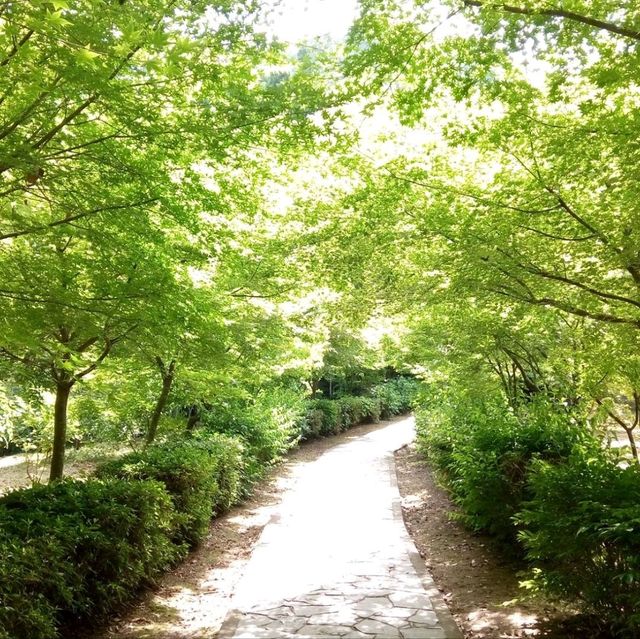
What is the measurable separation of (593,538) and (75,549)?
14.1 ft

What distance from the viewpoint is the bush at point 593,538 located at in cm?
384

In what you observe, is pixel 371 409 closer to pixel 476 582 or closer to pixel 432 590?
pixel 476 582

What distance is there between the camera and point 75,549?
4754 mm

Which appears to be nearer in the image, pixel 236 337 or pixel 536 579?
pixel 536 579

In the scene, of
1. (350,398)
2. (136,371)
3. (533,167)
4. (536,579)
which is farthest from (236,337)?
(350,398)

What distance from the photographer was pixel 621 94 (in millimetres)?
5656

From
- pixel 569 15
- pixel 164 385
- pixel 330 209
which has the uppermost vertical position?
pixel 569 15

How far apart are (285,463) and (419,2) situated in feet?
45.5

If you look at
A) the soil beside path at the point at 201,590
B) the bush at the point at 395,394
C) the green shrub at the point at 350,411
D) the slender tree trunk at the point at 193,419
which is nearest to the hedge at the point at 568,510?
the soil beside path at the point at 201,590

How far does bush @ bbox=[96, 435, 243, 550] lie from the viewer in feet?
24.0

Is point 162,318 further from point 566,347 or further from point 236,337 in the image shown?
point 566,347

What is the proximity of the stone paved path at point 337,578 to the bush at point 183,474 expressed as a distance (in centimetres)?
101

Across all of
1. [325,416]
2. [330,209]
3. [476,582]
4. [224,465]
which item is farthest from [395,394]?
[476,582]

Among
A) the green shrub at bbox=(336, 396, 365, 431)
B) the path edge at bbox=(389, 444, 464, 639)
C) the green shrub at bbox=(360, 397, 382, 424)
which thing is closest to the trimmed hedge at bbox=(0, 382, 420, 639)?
the path edge at bbox=(389, 444, 464, 639)
